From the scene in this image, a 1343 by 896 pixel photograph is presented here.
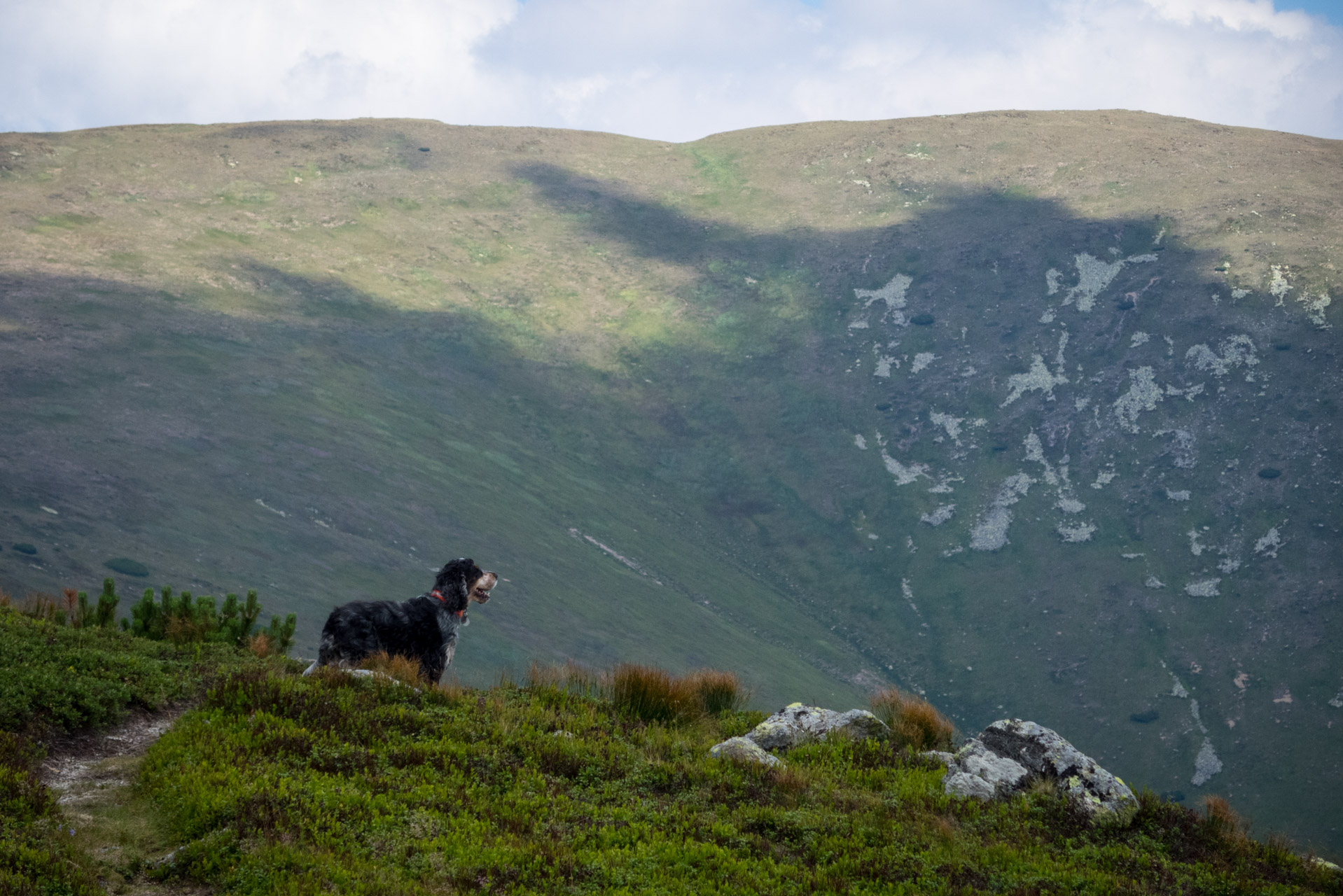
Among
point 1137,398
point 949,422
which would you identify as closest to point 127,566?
point 949,422

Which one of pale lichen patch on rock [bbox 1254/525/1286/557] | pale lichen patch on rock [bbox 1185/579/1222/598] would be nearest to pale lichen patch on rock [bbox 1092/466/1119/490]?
pale lichen patch on rock [bbox 1185/579/1222/598]

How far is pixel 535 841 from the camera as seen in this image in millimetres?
7801

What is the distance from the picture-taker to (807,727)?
11766 millimetres

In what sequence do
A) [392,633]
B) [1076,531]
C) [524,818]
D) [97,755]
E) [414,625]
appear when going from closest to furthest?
[524,818] → [97,755] → [392,633] → [414,625] → [1076,531]

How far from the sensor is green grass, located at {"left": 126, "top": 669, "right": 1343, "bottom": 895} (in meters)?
7.28

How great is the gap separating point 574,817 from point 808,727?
410cm

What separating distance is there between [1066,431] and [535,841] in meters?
69.8

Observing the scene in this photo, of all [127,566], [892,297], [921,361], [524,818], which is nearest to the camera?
[524,818]

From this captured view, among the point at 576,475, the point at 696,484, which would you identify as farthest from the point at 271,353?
the point at 696,484

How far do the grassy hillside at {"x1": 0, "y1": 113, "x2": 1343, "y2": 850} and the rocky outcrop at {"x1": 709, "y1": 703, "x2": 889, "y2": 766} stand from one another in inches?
1115

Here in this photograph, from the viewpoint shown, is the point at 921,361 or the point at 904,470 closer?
the point at 904,470

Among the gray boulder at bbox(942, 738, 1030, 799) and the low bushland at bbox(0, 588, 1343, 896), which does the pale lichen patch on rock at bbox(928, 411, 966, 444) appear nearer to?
the low bushland at bbox(0, 588, 1343, 896)

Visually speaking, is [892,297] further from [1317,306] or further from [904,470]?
[1317,306]

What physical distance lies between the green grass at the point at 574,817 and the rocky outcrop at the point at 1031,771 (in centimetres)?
22
